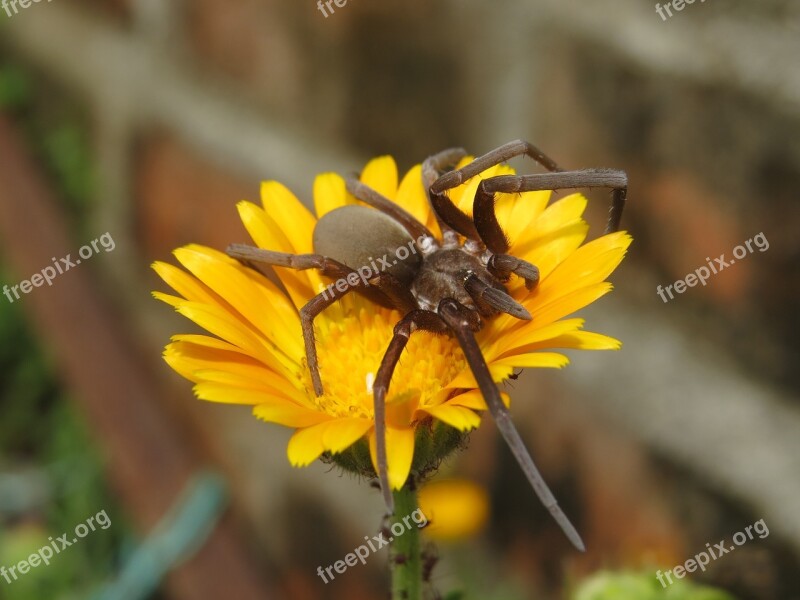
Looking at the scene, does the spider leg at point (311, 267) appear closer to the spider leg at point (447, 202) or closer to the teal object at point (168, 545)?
the spider leg at point (447, 202)

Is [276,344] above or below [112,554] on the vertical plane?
above

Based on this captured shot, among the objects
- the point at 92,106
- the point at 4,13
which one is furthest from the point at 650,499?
the point at 4,13

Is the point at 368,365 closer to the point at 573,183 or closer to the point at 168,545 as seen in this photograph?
the point at 573,183

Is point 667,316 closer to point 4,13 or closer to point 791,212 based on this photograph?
point 791,212

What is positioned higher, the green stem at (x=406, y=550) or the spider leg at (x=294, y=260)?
the spider leg at (x=294, y=260)

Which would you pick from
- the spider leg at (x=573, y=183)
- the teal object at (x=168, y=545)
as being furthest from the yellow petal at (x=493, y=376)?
the teal object at (x=168, y=545)

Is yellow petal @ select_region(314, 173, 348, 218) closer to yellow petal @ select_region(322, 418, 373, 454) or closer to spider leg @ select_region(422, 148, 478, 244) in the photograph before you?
spider leg @ select_region(422, 148, 478, 244)

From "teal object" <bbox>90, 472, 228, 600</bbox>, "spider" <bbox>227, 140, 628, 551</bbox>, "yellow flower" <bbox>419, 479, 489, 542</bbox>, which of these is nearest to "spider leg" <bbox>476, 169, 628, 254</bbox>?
"spider" <bbox>227, 140, 628, 551</bbox>
